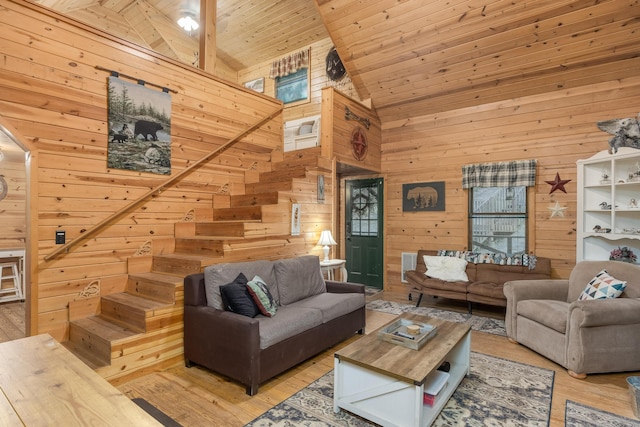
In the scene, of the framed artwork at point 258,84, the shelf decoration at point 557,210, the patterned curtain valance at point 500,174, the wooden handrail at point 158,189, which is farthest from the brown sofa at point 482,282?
the framed artwork at point 258,84

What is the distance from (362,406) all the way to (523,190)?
4.09 metres

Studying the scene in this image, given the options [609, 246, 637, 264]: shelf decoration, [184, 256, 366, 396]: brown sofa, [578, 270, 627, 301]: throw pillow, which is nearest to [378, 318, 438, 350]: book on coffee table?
[184, 256, 366, 396]: brown sofa

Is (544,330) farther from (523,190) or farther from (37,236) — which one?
(37,236)

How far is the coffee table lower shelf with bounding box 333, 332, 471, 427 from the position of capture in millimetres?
1984

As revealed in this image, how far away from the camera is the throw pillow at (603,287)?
304 centimetres

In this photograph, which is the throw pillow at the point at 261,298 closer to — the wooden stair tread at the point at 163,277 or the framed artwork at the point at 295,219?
the wooden stair tread at the point at 163,277

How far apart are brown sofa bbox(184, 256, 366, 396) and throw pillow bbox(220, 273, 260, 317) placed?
7cm

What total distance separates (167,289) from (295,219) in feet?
5.73

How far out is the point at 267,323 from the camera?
8.68 feet

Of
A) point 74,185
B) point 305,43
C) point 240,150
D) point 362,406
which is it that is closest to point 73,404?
point 362,406

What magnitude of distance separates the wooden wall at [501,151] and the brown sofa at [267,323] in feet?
7.78

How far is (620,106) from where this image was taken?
4227mm

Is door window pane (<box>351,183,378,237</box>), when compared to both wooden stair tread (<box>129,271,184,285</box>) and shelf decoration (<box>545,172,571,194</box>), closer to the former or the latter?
shelf decoration (<box>545,172,571,194</box>)

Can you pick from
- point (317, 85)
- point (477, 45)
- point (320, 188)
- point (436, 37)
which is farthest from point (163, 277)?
point (477, 45)
